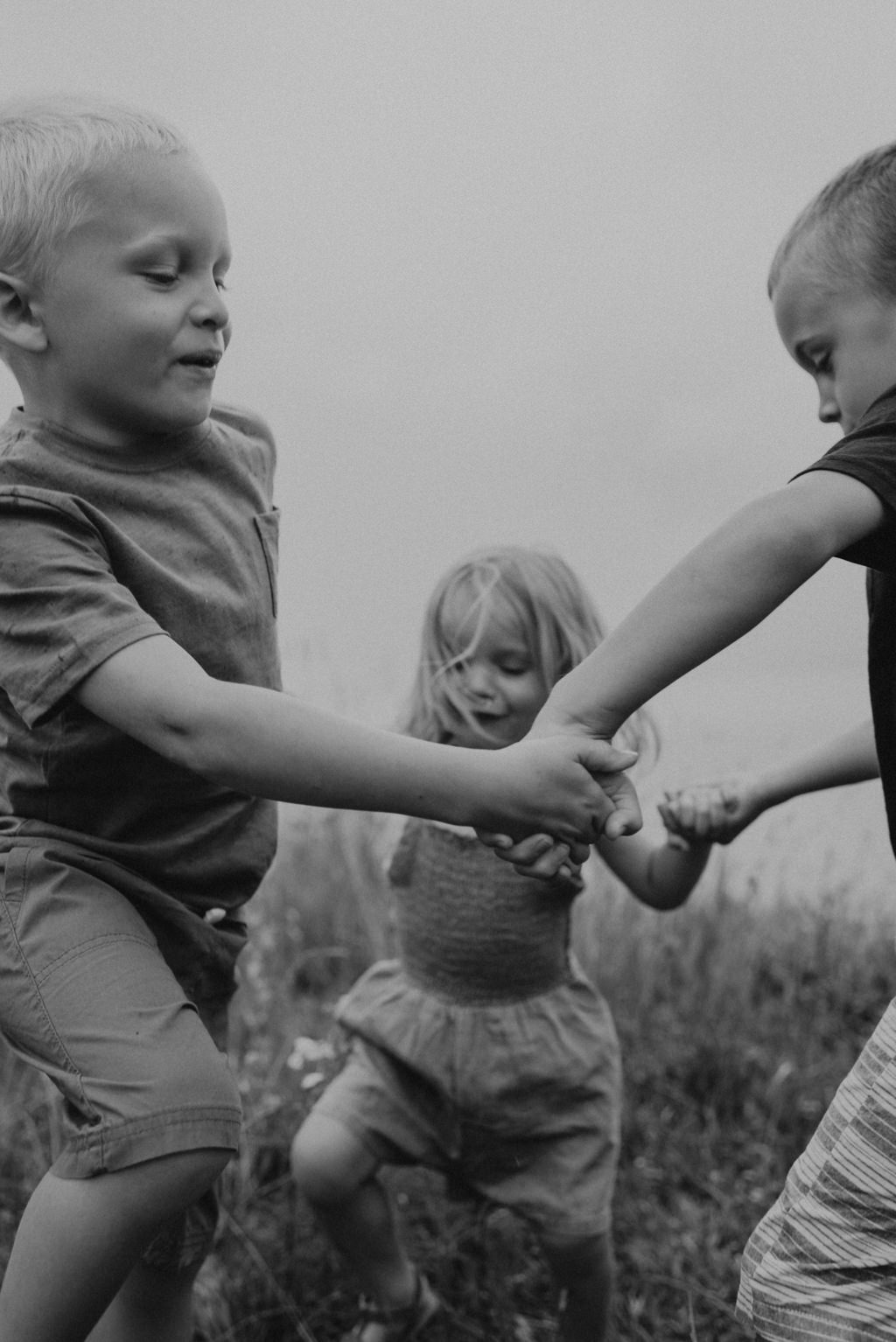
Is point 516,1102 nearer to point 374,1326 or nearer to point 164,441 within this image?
point 374,1326

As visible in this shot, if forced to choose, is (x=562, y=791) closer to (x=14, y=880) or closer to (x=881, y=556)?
(x=881, y=556)

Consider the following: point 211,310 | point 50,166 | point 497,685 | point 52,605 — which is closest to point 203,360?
point 211,310

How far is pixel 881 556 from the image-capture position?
1.83m

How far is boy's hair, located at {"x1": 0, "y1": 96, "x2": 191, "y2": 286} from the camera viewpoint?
6.38 feet

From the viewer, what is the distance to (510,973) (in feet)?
8.71

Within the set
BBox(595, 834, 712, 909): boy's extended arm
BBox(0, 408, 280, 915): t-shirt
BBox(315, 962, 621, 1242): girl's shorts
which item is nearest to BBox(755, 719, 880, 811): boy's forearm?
BBox(595, 834, 712, 909): boy's extended arm

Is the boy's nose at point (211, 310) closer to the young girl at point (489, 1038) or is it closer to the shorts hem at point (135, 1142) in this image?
the young girl at point (489, 1038)

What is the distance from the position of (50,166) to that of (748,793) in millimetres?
1407

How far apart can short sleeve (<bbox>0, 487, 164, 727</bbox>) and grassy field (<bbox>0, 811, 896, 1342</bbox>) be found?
1.09 meters

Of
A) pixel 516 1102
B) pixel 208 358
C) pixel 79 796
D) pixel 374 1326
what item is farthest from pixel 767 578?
pixel 374 1326

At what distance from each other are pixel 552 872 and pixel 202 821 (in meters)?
0.51

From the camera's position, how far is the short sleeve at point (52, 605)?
1.82 m

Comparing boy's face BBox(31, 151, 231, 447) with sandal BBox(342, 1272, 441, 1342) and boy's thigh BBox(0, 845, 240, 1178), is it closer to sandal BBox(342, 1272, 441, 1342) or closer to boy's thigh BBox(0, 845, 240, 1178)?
boy's thigh BBox(0, 845, 240, 1178)

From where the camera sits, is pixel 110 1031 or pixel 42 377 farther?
pixel 42 377
